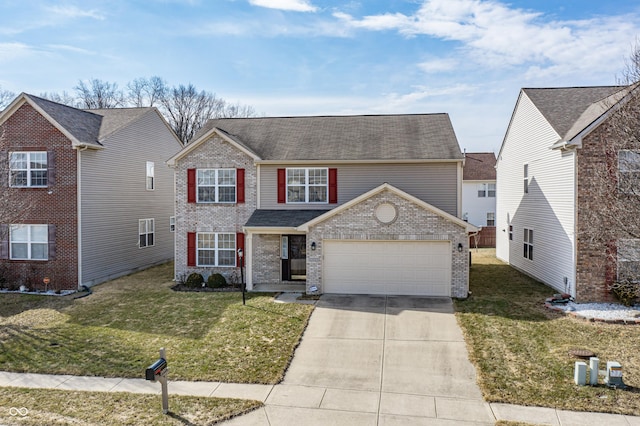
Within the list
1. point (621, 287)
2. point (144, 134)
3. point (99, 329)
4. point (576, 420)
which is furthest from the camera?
point (144, 134)

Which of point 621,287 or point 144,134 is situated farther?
point 144,134

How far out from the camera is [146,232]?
22.7 m

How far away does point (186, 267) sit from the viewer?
1856 centimetres

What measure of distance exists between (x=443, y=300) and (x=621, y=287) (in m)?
5.61

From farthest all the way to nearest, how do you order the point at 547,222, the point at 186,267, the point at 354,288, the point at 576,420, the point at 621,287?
1. the point at 186,267
2. the point at 547,222
3. the point at 354,288
4. the point at 621,287
5. the point at 576,420

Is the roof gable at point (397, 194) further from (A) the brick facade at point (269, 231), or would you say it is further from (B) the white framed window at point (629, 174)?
(B) the white framed window at point (629, 174)

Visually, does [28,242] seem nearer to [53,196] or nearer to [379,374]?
[53,196]

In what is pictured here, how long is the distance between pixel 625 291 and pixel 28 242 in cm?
2210

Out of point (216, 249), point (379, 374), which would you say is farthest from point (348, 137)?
point (379, 374)

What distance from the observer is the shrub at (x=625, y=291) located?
13.9 meters

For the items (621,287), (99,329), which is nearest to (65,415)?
(99,329)

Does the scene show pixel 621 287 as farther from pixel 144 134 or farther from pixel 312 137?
pixel 144 134

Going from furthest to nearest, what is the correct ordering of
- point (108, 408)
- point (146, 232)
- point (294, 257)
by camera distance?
point (146, 232) < point (294, 257) < point (108, 408)

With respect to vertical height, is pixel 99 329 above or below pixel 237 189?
below
